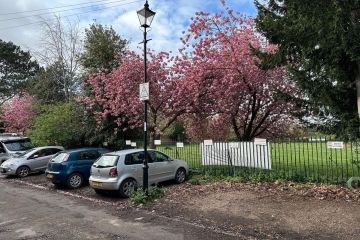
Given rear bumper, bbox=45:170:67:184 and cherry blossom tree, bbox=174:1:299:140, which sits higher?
cherry blossom tree, bbox=174:1:299:140

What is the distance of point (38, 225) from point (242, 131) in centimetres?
1179

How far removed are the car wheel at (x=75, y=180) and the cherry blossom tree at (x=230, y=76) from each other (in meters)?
5.53

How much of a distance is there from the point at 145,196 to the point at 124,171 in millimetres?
1584

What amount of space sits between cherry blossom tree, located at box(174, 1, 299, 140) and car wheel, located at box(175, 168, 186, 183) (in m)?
3.29

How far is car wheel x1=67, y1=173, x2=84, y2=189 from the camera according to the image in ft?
47.8

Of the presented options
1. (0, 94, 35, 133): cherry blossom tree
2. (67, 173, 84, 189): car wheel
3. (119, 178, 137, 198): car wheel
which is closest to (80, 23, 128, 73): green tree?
(67, 173, 84, 189): car wheel

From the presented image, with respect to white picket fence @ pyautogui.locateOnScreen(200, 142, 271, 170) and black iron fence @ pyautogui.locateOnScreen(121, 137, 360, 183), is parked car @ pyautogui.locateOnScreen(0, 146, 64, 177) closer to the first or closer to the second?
black iron fence @ pyautogui.locateOnScreen(121, 137, 360, 183)

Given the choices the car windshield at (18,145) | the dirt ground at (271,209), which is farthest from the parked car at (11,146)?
the dirt ground at (271,209)

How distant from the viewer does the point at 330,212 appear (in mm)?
8250

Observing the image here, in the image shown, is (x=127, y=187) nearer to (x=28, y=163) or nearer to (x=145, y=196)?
(x=145, y=196)

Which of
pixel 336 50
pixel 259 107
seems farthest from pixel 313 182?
pixel 259 107

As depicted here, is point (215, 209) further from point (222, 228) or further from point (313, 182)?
point (313, 182)

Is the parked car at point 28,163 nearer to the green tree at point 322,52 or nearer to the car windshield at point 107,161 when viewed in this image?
the car windshield at point 107,161

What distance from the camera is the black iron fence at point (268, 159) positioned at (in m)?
11.4
